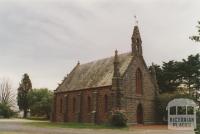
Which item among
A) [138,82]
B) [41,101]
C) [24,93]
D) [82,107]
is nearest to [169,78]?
[138,82]

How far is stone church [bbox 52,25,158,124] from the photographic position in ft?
172

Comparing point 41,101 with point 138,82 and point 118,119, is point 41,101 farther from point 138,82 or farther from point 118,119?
point 118,119

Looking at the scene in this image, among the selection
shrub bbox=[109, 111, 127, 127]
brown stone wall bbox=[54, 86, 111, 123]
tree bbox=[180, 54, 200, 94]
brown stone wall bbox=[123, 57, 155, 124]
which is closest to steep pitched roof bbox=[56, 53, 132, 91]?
brown stone wall bbox=[54, 86, 111, 123]

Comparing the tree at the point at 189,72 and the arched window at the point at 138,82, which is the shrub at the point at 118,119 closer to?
the arched window at the point at 138,82

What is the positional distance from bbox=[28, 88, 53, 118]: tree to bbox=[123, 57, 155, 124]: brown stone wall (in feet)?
110

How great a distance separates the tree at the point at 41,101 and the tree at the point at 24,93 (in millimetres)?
10361

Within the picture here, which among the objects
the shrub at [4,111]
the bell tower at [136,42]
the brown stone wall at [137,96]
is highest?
the bell tower at [136,42]

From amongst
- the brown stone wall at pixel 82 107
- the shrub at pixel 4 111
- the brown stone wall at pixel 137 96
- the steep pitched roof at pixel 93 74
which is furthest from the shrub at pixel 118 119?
the shrub at pixel 4 111

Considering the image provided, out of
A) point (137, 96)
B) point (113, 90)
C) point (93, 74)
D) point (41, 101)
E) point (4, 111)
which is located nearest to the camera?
point (113, 90)

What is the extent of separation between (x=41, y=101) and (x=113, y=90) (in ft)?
135

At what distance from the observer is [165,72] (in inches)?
2847

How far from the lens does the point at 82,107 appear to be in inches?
2359

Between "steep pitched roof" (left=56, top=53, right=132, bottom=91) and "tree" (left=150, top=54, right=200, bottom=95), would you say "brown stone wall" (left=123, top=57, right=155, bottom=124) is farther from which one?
"tree" (left=150, top=54, right=200, bottom=95)

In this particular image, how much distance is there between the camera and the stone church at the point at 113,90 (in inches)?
2068
